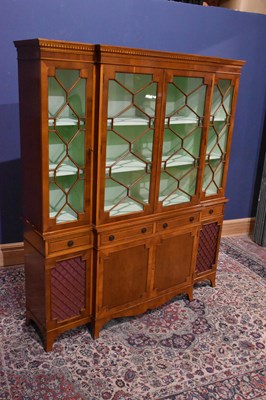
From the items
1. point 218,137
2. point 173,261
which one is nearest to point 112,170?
point 173,261

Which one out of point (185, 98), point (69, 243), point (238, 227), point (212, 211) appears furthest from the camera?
point (238, 227)

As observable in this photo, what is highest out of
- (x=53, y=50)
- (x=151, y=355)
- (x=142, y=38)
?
(x=142, y=38)

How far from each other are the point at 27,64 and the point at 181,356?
1926mm

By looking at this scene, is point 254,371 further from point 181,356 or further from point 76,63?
point 76,63

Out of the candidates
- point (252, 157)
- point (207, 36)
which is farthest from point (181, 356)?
point (207, 36)

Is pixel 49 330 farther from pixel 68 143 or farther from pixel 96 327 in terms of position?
pixel 68 143

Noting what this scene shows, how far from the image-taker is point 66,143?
7.20 ft

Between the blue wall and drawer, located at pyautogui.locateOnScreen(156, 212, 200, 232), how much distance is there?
1.26 meters

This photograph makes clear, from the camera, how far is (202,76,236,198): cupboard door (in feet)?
9.34

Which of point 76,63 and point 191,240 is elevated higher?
point 76,63

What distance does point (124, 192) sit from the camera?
251 centimetres

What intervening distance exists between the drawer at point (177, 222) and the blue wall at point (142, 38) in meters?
1.26

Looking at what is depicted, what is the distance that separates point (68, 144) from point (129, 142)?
0.40 metres

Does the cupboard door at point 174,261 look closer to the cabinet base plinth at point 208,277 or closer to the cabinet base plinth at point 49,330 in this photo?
the cabinet base plinth at point 208,277
